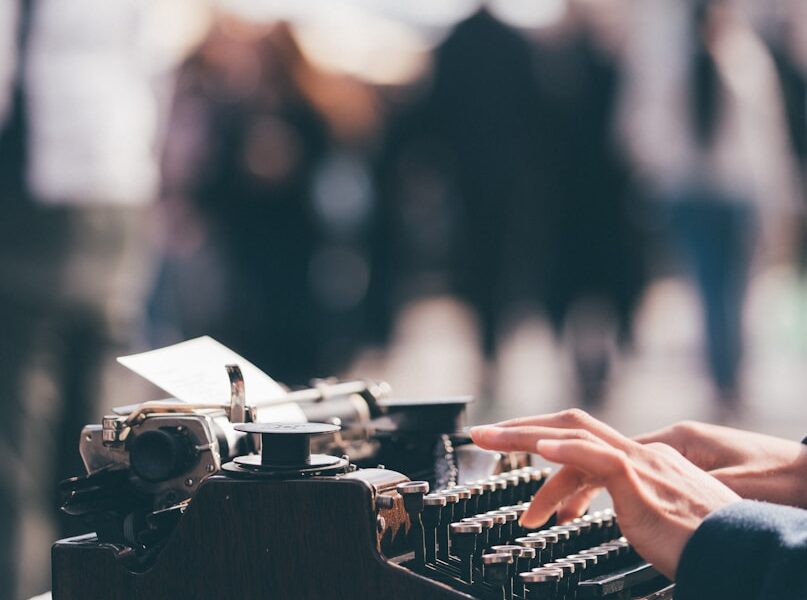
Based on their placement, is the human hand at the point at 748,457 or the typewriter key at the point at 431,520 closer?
the typewriter key at the point at 431,520

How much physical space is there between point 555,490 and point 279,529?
0.31 meters

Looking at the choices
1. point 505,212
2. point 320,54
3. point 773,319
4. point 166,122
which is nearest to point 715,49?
point 505,212

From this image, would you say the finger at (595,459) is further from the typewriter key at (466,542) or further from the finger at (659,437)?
the finger at (659,437)

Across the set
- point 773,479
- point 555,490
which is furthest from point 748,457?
point 555,490

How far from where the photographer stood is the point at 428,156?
779 cm

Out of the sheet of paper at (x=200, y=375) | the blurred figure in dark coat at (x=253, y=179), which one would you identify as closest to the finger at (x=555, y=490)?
the sheet of paper at (x=200, y=375)

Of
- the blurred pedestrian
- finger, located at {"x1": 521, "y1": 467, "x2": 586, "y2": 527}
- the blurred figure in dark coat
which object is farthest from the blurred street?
finger, located at {"x1": 521, "y1": 467, "x2": 586, "y2": 527}

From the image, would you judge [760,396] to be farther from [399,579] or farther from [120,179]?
[399,579]

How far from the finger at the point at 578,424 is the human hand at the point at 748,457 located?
0.88 feet

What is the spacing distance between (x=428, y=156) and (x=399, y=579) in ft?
20.9

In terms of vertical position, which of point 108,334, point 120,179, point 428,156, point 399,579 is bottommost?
point 399,579

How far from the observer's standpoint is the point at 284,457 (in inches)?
62.9

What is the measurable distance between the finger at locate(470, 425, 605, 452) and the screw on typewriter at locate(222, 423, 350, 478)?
0.17 metres

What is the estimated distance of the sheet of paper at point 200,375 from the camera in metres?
1.92
